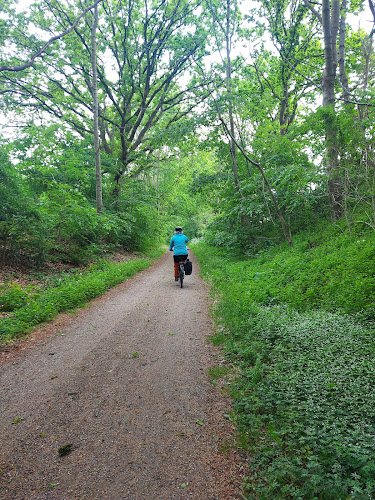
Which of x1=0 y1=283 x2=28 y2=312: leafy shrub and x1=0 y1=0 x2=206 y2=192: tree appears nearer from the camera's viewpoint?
x1=0 y1=283 x2=28 y2=312: leafy shrub

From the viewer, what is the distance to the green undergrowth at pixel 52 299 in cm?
497

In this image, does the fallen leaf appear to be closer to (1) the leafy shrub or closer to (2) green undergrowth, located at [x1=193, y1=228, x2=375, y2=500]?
(2) green undergrowth, located at [x1=193, y1=228, x2=375, y2=500]

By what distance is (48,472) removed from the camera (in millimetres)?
2182

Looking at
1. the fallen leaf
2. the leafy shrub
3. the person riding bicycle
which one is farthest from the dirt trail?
the person riding bicycle

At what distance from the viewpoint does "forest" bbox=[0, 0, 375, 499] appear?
2.48 m

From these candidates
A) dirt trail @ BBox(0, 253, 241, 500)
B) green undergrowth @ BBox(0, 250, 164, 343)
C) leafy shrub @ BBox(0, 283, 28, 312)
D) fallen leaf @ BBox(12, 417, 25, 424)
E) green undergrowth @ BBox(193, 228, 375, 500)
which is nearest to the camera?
green undergrowth @ BBox(193, 228, 375, 500)

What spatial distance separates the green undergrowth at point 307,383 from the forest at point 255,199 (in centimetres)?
2

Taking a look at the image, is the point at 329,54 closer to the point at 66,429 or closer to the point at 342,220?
the point at 342,220

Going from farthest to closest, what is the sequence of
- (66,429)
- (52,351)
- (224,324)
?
(224,324), (52,351), (66,429)

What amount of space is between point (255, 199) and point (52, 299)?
8616 mm

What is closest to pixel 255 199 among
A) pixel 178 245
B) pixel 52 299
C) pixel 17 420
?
pixel 178 245

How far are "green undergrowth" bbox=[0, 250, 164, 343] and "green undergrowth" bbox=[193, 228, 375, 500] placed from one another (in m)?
3.67

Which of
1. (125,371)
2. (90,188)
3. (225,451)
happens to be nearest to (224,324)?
(125,371)

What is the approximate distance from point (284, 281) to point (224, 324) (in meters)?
2.08
